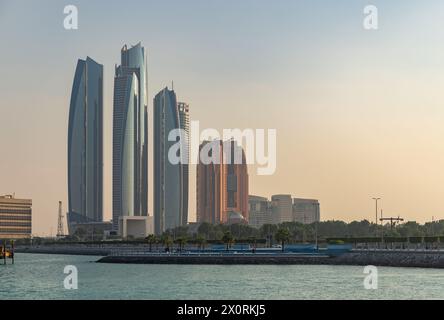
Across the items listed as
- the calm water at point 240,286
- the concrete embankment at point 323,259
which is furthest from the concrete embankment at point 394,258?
the calm water at point 240,286

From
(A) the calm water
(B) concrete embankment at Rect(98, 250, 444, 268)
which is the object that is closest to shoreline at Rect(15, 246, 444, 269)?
(B) concrete embankment at Rect(98, 250, 444, 268)

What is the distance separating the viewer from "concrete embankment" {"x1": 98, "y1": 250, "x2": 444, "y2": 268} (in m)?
124

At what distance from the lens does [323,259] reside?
14162 cm

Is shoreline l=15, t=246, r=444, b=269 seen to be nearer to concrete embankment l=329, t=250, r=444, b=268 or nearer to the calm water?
concrete embankment l=329, t=250, r=444, b=268

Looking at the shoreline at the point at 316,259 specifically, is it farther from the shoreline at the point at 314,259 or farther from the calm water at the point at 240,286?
the calm water at the point at 240,286

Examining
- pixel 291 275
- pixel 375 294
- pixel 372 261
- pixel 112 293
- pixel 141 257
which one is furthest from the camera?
pixel 141 257

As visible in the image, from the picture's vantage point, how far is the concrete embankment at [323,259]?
4884 inches

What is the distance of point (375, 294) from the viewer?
75688mm

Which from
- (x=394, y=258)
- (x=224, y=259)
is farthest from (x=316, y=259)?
(x=224, y=259)

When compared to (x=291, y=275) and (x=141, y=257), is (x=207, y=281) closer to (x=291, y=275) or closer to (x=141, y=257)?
(x=291, y=275)

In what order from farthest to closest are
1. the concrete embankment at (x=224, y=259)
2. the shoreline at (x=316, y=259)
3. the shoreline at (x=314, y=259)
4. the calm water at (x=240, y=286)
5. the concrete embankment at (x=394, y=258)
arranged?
the concrete embankment at (x=224, y=259)
the shoreline at (x=316, y=259)
the shoreline at (x=314, y=259)
the concrete embankment at (x=394, y=258)
the calm water at (x=240, y=286)
